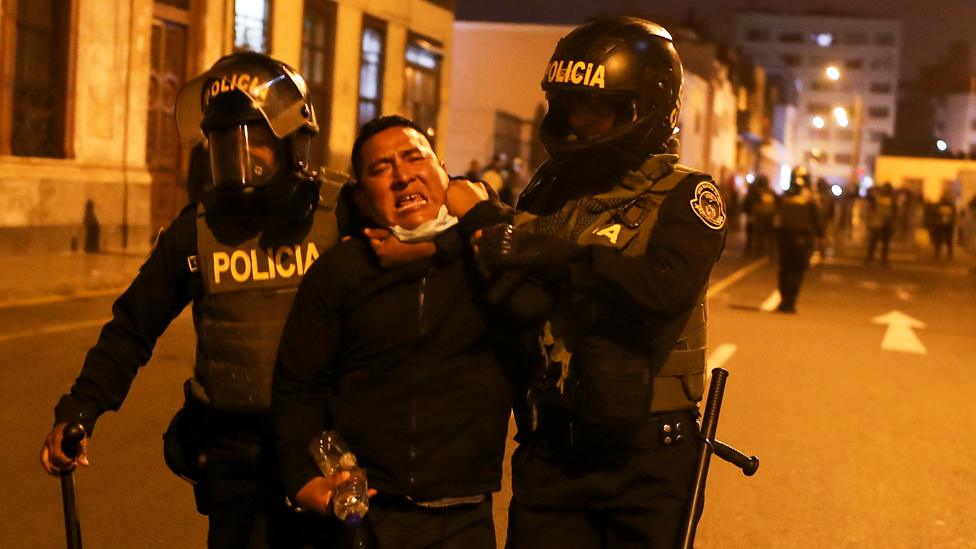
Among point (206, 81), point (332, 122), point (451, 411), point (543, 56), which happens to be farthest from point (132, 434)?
point (543, 56)

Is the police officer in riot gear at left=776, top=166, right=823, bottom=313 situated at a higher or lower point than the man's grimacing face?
lower

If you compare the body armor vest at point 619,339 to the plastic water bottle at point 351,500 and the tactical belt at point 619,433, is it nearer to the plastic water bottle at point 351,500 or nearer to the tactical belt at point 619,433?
the tactical belt at point 619,433

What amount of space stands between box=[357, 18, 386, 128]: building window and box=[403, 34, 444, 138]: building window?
1.09 meters

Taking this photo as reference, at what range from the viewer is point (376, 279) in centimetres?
281

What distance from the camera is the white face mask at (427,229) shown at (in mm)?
2762

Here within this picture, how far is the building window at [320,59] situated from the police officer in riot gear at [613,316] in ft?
68.0

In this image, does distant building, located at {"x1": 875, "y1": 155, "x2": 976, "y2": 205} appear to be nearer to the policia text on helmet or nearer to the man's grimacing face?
the policia text on helmet

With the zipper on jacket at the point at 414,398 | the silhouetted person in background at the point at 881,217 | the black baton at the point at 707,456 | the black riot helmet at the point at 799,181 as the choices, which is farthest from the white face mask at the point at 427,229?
the silhouetted person in background at the point at 881,217

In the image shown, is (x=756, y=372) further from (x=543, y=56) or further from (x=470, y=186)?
(x=543, y=56)

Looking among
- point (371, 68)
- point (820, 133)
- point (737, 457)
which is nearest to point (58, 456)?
point (737, 457)

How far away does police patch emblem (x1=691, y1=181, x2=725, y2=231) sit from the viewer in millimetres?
2824

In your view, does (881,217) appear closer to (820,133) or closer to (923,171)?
(923,171)

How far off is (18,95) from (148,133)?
2737mm

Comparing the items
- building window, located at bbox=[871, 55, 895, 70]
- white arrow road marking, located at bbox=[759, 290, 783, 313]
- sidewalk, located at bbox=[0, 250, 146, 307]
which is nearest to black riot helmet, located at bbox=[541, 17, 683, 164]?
sidewalk, located at bbox=[0, 250, 146, 307]
